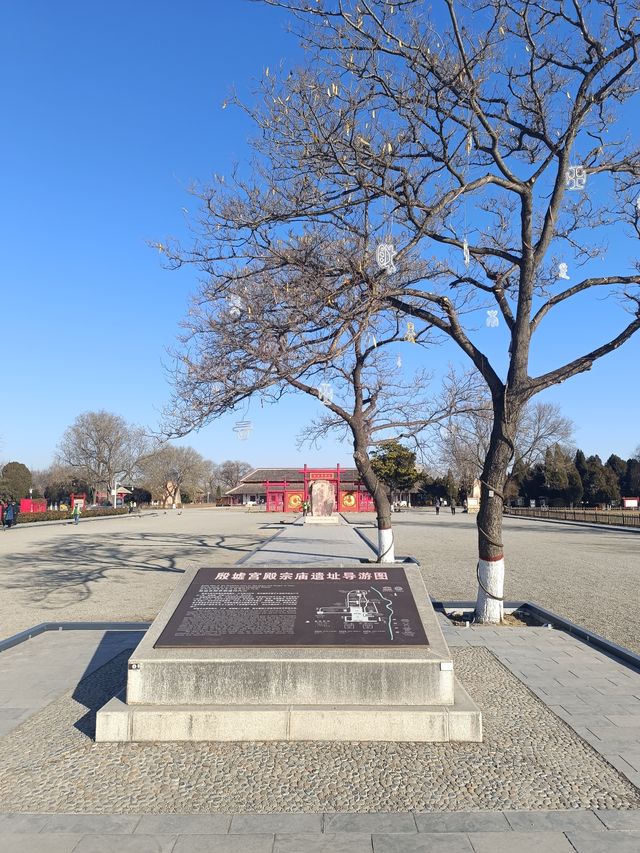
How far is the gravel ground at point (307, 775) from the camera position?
3.56 metres

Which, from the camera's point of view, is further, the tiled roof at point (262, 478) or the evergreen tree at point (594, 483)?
the tiled roof at point (262, 478)

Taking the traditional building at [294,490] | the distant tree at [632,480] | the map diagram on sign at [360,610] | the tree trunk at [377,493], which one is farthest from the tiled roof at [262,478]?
the map diagram on sign at [360,610]

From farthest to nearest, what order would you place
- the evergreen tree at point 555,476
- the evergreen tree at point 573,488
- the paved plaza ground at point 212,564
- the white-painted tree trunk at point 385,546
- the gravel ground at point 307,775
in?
the evergreen tree at point 555,476
the evergreen tree at point 573,488
the white-painted tree trunk at point 385,546
the paved plaza ground at point 212,564
the gravel ground at point 307,775

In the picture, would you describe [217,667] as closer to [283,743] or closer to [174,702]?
[174,702]

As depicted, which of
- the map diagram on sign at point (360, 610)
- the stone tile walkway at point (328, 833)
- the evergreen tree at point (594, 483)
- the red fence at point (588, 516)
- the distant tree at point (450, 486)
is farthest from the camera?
the distant tree at point (450, 486)

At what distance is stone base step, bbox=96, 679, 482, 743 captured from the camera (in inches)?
175

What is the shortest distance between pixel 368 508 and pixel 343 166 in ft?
173

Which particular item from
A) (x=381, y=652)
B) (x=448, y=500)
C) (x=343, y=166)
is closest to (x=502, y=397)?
(x=343, y=166)

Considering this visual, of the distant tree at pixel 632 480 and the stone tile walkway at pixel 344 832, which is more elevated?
the distant tree at pixel 632 480

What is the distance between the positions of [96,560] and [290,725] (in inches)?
582

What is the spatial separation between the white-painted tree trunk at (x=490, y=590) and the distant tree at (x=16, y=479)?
55.7m

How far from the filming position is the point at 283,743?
444cm

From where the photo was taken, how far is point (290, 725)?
14.7 ft

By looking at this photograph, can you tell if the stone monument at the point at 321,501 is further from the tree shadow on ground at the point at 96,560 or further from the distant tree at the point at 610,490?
the distant tree at the point at 610,490
